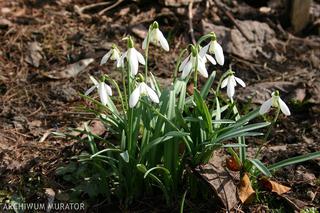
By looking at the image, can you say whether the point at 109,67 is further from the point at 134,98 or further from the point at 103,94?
the point at 134,98

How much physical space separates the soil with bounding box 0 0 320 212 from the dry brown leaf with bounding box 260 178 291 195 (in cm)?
9

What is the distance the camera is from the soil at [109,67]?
9.34ft

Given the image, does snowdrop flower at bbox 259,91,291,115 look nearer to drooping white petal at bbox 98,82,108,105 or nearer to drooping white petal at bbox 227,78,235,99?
drooping white petal at bbox 227,78,235,99

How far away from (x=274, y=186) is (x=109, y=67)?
1628 millimetres

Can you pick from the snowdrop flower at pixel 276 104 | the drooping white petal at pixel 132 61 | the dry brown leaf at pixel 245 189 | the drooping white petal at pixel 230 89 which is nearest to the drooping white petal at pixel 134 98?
the drooping white petal at pixel 132 61

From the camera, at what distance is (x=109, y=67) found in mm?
3764

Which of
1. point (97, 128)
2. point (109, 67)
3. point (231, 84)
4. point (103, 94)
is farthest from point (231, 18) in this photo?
point (103, 94)

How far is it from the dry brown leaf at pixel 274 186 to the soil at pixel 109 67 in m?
0.09

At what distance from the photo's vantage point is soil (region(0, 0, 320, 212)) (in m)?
2.85

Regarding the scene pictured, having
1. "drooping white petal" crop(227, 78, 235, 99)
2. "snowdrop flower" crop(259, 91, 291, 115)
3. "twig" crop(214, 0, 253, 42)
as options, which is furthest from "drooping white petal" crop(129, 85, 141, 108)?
"twig" crop(214, 0, 253, 42)

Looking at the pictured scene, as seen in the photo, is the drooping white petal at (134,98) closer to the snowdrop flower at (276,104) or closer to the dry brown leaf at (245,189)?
the snowdrop flower at (276,104)

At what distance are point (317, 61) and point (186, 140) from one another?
1899 mm

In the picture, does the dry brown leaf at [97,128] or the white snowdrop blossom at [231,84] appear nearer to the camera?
the white snowdrop blossom at [231,84]

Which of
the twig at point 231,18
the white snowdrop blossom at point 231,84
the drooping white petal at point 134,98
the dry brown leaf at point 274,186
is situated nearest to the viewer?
the drooping white petal at point 134,98
